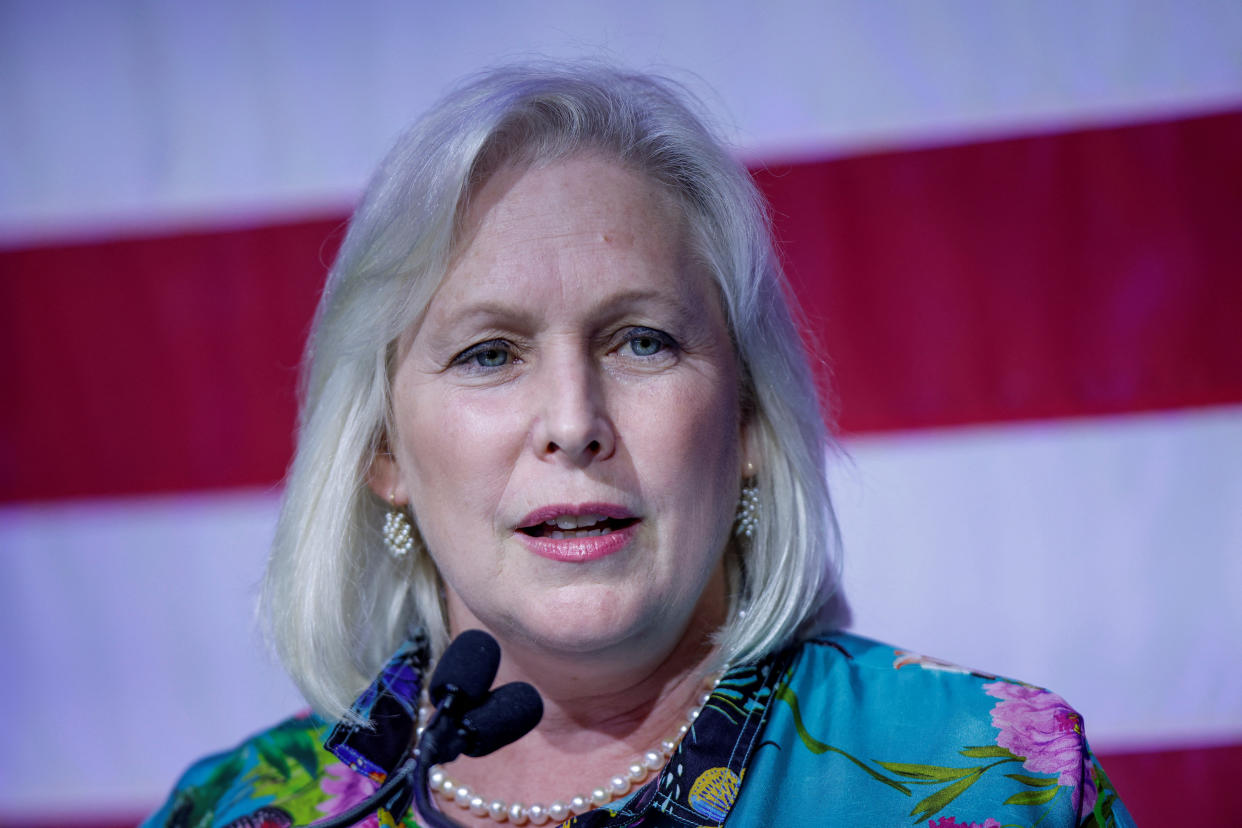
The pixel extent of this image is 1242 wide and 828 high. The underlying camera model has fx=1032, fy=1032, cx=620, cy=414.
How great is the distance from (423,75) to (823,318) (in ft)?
A: 2.97

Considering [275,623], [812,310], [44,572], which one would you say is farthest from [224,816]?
[812,310]

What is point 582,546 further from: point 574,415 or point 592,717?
point 592,717

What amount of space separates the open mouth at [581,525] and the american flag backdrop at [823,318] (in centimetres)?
72

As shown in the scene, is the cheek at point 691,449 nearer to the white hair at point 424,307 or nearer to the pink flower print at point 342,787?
the white hair at point 424,307

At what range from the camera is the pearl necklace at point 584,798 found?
46.1 inches

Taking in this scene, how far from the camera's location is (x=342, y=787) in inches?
52.7

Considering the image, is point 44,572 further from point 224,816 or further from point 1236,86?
point 1236,86

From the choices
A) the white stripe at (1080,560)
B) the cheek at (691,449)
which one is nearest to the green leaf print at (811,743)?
the cheek at (691,449)

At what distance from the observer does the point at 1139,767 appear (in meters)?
1.80

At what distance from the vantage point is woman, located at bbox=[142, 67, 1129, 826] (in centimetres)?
108

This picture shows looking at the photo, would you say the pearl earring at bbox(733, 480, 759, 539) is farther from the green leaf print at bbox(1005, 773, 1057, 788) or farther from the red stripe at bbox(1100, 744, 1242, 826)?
the red stripe at bbox(1100, 744, 1242, 826)

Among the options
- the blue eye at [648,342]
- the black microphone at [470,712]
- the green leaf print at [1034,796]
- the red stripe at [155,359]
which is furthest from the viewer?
the red stripe at [155,359]

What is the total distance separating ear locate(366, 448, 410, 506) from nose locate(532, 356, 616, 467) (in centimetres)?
32

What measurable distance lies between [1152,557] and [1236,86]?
2.68 ft
